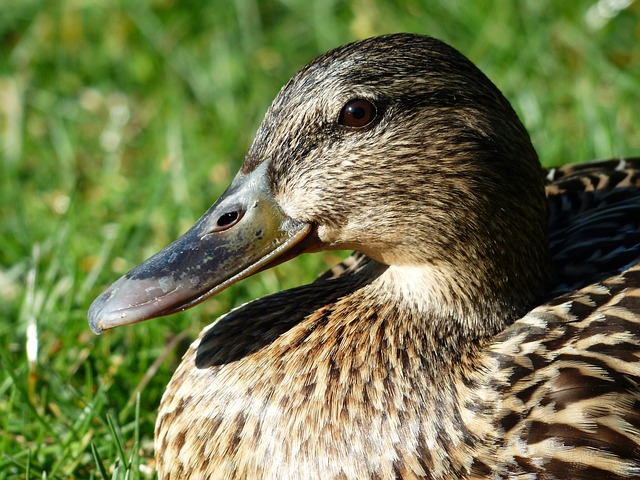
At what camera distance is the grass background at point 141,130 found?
328 centimetres

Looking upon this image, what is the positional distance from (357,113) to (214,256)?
19.7 inches

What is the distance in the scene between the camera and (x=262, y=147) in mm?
2531

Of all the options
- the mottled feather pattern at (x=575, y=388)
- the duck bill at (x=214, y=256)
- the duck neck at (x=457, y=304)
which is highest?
the duck bill at (x=214, y=256)

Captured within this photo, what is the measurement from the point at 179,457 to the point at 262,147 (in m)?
0.86

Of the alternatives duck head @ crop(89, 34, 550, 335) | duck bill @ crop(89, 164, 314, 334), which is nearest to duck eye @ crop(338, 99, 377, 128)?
duck head @ crop(89, 34, 550, 335)

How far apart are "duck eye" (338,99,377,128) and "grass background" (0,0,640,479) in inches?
42.9

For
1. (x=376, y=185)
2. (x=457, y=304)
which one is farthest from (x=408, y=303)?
(x=376, y=185)

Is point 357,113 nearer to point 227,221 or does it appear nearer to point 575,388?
point 227,221

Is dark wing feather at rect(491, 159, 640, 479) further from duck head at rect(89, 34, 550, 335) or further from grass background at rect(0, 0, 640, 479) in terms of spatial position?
grass background at rect(0, 0, 640, 479)

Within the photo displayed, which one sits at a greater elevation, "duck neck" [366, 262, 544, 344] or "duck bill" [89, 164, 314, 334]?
"duck bill" [89, 164, 314, 334]

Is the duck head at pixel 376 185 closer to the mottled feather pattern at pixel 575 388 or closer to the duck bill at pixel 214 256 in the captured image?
the duck bill at pixel 214 256

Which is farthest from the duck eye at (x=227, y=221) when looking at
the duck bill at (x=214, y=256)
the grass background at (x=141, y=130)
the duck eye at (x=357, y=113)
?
the grass background at (x=141, y=130)

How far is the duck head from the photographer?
2.46 meters

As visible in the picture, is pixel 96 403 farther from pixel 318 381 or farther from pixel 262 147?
pixel 262 147
